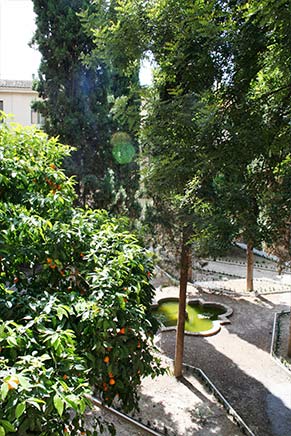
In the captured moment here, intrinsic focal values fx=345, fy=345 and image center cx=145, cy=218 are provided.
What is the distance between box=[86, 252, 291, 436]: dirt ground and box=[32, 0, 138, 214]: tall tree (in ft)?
17.6

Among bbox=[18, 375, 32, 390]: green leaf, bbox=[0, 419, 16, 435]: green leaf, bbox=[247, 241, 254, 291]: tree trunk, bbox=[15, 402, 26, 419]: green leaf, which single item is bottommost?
bbox=[247, 241, 254, 291]: tree trunk

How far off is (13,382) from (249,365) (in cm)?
893

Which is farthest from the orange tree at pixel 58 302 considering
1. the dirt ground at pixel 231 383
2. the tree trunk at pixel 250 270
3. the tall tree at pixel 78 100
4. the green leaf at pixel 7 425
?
the tree trunk at pixel 250 270

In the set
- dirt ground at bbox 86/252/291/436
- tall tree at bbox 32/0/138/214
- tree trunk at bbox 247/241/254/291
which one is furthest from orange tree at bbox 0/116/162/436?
tree trunk at bbox 247/241/254/291

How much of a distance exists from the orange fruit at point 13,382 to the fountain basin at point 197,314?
31.9 feet

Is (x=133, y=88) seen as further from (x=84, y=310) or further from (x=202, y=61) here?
(x=84, y=310)

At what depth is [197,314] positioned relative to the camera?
13227 mm

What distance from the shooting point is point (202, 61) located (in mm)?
5059

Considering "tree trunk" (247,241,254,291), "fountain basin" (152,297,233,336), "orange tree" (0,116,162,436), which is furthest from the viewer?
"tree trunk" (247,241,254,291)

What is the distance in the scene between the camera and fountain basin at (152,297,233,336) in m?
11.8

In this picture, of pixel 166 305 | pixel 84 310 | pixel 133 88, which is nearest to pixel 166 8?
pixel 133 88

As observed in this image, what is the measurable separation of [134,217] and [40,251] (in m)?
9.23

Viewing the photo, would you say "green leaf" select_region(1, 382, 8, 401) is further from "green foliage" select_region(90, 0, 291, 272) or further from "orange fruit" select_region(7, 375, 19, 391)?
"green foliage" select_region(90, 0, 291, 272)

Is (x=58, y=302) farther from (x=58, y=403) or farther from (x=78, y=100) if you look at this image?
(x=78, y=100)
